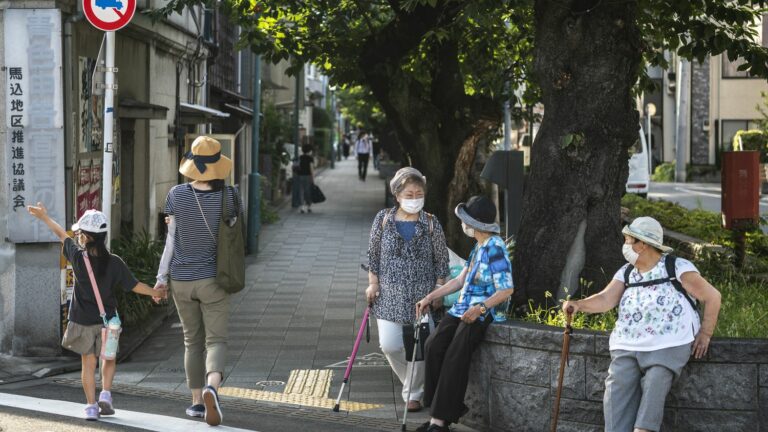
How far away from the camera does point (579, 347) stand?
7789 mm

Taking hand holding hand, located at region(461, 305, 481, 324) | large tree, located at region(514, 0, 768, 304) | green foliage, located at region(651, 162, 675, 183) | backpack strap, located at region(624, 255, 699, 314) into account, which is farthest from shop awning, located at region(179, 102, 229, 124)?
green foliage, located at region(651, 162, 675, 183)

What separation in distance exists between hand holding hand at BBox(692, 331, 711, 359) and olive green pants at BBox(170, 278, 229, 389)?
3074 mm

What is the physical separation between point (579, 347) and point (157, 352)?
4.94 metres

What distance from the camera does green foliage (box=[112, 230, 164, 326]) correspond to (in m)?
12.0

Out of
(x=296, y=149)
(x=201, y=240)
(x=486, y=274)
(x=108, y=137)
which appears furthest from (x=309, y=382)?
(x=296, y=149)

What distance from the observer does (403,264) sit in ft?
28.6

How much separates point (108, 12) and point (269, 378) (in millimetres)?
3312

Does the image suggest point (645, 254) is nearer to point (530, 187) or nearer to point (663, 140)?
point (530, 187)

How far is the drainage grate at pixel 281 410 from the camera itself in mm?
8586

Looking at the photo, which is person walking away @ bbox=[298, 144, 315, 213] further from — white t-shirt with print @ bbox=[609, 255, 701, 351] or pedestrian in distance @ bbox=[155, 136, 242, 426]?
white t-shirt with print @ bbox=[609, 255, 701, 351]

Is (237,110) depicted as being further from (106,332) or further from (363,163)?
(363,163)

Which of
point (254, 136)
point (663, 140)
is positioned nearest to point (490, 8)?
point (254, 136)

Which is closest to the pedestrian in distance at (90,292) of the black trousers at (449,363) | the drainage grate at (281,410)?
the drainage grate at (281,410)

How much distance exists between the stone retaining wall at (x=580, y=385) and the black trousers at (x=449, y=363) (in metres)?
0.19
